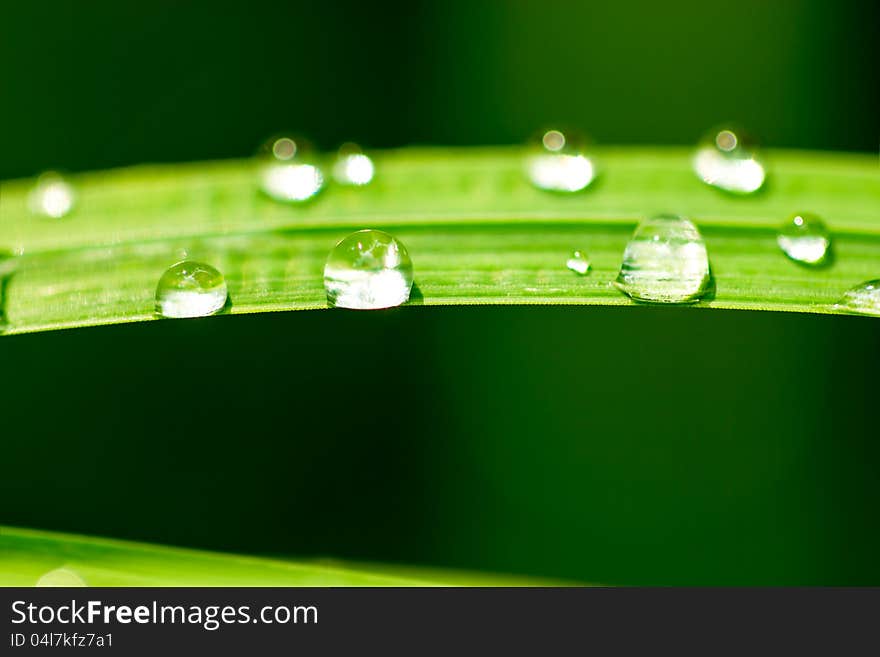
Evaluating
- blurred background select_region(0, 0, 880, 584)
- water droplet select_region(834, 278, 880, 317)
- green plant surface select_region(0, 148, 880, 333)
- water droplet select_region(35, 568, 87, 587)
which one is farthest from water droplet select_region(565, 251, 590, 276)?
blurred background select_region(0, 0, 880, 584)

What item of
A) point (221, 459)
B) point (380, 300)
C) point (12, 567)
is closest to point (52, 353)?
point (221, 459)

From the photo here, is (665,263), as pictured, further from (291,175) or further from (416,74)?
(416,74)

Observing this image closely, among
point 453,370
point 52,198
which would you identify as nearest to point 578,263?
point 52,198

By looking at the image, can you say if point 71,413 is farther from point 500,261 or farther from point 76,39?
point 500,261

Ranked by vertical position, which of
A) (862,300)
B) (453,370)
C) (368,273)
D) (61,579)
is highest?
(453,370)

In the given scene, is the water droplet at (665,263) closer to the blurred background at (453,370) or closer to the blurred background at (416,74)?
the blurred background at (453,370)

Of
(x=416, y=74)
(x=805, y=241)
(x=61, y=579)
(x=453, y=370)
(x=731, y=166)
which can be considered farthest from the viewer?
(x=416, y=74)

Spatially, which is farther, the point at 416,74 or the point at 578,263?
the point at 416,74

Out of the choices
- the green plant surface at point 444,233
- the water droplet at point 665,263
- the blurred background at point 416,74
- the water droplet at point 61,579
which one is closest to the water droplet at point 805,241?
the green plant surface at point 444,233
